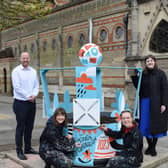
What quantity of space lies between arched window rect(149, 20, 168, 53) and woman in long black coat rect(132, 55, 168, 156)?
26.5 ft

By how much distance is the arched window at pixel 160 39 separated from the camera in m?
13.2

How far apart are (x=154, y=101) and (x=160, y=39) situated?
8647mm

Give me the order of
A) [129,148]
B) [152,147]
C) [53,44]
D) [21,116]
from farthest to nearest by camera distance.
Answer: [53,44], [152,147], [21,116], [129,148]

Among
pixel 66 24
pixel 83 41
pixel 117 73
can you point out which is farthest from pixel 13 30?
pixel 117 73

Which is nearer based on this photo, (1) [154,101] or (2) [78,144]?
(2) [78,144]

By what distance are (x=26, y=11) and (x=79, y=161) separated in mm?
8533

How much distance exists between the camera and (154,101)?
548 centimetres

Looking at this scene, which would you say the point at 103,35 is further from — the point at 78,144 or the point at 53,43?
the point at 78,144

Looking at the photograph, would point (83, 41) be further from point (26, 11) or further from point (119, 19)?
point (26, 11)

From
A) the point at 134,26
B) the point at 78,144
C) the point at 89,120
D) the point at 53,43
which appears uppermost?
the point at 134,26

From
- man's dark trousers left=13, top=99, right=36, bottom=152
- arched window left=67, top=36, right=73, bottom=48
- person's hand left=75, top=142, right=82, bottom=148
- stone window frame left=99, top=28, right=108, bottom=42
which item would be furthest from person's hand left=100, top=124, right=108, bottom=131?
arched window left=67, top=36, right=73, bottom=48

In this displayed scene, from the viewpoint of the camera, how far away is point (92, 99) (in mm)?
4840

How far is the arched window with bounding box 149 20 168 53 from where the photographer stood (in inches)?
519

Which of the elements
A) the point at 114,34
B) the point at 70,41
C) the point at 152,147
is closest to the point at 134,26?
the point at 114,34
